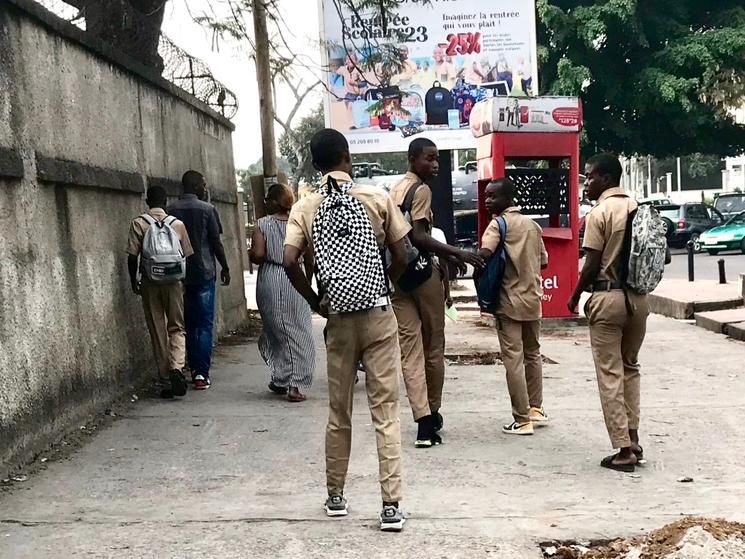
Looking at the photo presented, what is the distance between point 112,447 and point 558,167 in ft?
25.5

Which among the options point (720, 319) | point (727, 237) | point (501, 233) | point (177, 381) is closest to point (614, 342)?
point (501, 233)

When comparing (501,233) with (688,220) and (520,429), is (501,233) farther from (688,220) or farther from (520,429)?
(688,220)

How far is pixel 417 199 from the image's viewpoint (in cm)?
578

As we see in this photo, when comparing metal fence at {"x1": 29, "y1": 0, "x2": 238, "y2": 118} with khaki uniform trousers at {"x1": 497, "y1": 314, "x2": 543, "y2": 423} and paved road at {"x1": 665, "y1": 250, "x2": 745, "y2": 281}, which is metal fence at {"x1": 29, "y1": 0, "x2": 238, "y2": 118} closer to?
khaki uniform trousers at {"x1": 497, "y1": 314, "x2": 543, "y2": 423}

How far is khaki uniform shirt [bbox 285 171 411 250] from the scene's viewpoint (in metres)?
4.38

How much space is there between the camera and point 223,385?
8258 millimetres

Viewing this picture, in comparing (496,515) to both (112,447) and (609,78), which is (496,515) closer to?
(112,447)

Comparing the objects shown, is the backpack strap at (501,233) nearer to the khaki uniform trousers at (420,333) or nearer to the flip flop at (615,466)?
the khaki uniform trousers at (420,333)

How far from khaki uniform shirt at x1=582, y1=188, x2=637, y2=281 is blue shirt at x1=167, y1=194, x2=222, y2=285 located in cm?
392

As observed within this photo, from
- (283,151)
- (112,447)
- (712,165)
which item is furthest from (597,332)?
(712,165)

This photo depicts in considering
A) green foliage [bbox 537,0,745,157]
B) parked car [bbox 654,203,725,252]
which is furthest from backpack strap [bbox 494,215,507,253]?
parked car [bbox 654,203,725,252]

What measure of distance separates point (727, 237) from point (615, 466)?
77.4ft

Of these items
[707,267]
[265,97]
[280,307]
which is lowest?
[707,267]

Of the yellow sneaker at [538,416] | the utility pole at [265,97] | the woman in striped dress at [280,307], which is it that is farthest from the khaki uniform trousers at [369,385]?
the utility pole at [265,97]
